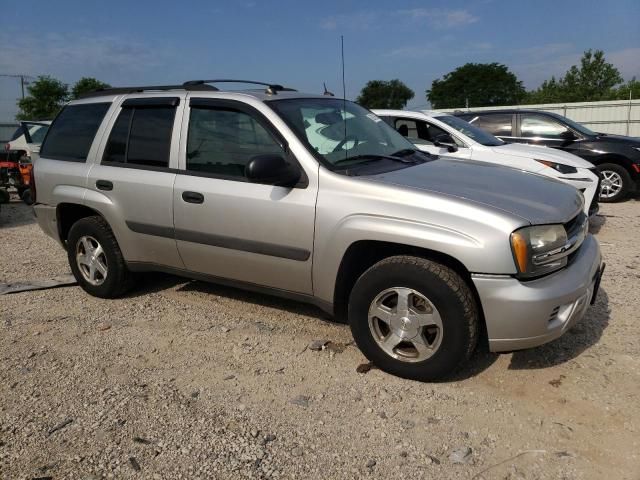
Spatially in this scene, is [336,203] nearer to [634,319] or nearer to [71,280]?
[634,319]

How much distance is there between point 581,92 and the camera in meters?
47.9

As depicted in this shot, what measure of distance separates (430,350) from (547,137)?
7.58 meters

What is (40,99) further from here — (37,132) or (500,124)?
(500,124)

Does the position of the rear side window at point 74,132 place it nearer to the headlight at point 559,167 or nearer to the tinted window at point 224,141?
the tinted window at point 224,141

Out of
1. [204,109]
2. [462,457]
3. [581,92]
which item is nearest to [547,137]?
[204,109]

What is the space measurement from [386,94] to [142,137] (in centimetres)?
348

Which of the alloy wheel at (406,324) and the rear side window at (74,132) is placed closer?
the alloy wheel at (406,324)

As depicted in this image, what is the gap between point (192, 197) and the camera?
3926 mm

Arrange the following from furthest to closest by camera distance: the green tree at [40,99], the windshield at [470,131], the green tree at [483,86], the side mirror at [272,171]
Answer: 1. the green tree at [483,86]
2. the green tree at [40,99]
3. the windshield at [470,131]
4. the side mirror at [272,171]

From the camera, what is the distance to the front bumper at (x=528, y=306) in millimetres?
2898

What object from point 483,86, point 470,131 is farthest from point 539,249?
point 483,86

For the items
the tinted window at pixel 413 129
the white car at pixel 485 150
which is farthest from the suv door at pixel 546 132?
the tinted window at pixel 413 129

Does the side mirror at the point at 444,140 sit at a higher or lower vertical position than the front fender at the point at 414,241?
higher

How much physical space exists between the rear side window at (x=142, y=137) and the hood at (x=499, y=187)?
1.73m
